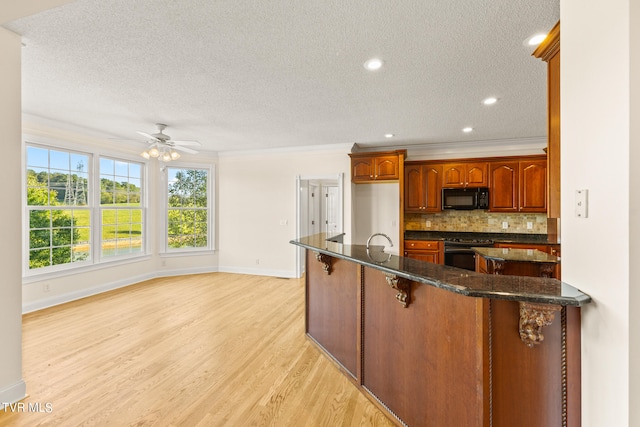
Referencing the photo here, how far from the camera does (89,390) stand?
2076 mm

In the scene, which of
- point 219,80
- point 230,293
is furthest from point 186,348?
point 219,80

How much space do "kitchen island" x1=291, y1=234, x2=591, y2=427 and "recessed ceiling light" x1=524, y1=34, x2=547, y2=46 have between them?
1729 mm

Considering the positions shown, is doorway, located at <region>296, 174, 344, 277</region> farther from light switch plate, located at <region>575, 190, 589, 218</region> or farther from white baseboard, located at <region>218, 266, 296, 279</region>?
light switch plate, located at <region>575, 190, 589, 218</region>

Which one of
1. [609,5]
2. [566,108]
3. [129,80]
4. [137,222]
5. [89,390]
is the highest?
[129,80]

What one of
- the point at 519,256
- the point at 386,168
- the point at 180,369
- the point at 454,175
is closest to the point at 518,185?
the point at 454,175

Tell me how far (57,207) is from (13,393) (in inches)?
116

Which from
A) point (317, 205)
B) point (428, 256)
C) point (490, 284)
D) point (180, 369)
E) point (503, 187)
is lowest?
point (180, 369)

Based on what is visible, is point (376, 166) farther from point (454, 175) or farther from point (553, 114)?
point (553, 114)

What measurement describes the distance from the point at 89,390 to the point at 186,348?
760mm

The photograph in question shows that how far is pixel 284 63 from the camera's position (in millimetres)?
2332

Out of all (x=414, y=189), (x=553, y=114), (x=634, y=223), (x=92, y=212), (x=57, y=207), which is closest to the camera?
(x=634, y=223)

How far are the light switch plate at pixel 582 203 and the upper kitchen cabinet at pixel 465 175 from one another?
13.5ft

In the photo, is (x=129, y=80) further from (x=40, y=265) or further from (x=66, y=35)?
(x=40, y=265)

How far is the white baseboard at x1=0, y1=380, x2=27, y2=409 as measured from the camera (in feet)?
6.15
